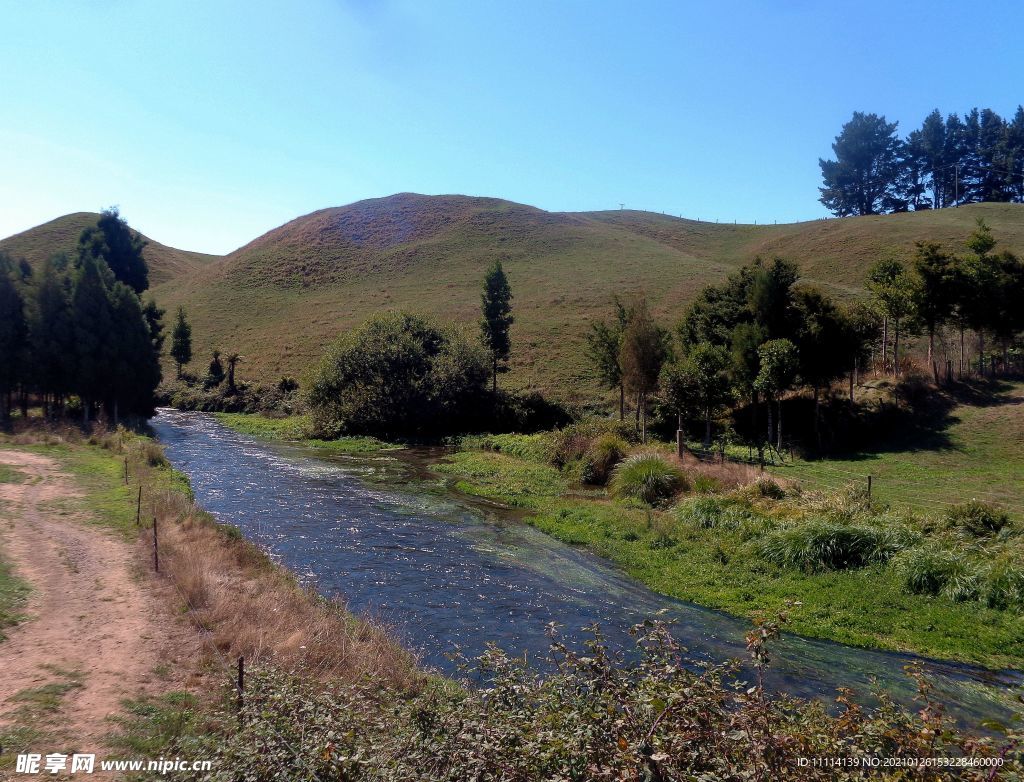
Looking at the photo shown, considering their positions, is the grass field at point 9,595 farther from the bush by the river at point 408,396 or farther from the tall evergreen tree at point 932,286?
the tall evergreen tree at point 932,286

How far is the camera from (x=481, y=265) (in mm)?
90750

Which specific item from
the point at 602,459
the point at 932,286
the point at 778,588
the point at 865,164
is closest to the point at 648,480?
the point at 602,459

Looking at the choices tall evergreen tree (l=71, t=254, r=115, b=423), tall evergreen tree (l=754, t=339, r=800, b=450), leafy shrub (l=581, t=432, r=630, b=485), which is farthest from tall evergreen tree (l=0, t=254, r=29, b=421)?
tall evergreen tree (l=754, t=339, r=800, b=450)

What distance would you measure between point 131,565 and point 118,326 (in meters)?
36.1

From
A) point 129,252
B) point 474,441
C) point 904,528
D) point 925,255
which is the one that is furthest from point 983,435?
point 129,252

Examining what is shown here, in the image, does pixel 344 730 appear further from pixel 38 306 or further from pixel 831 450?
pixel 38 306

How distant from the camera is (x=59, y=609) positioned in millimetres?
10680

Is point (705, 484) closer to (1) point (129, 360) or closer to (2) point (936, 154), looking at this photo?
(1) point (129, 360)

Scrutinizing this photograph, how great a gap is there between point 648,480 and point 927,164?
11723 cm

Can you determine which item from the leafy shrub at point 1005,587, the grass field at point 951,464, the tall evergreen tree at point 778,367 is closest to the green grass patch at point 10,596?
the leafy shrub at point 1005,587

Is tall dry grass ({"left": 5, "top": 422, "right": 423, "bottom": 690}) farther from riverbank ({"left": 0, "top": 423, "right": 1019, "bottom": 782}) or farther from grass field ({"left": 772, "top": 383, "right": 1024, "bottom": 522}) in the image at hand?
grass field ({"left": 772, "top": 383, "right": 1024, "bottom": 522})

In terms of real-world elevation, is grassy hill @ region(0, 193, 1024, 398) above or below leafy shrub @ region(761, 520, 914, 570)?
above

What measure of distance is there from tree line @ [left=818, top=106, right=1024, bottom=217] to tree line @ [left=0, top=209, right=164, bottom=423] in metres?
115

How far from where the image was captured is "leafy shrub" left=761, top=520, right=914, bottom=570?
609 inches
